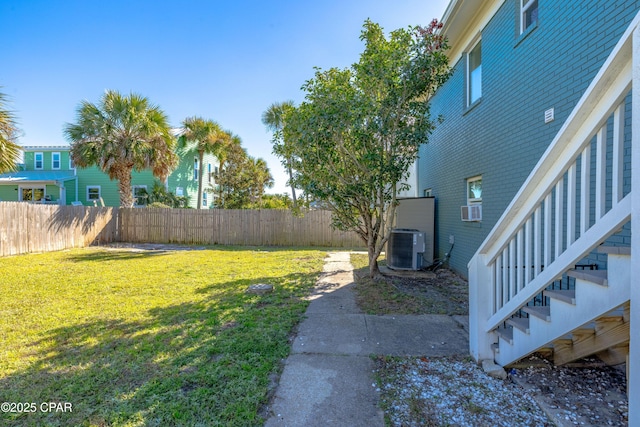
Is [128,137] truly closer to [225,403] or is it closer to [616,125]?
[225,403]

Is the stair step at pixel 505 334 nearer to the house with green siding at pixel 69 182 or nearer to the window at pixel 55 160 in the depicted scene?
the house with green siding at pixel 69 182

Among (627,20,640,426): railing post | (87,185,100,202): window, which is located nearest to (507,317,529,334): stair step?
(627,20,640,426): railing post

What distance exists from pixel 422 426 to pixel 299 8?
9087mm

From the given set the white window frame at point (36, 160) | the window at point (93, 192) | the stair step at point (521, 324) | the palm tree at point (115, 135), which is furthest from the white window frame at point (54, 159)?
the stair step at point (521, 324)

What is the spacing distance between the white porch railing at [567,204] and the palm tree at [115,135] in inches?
514

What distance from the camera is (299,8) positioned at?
784cm

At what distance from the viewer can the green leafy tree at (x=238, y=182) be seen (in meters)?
17.0

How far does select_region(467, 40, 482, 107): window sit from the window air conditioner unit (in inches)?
92.6

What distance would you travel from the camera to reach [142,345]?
10.5ft

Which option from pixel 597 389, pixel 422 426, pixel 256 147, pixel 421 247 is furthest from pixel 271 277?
pixel 256 147

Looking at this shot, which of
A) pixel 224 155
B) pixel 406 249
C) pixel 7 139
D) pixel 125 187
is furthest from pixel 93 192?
pixel 406 249

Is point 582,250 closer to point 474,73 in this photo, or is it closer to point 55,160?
point 474,73

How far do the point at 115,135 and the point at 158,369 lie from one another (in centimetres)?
1223

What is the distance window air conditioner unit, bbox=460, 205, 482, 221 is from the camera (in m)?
6.01
